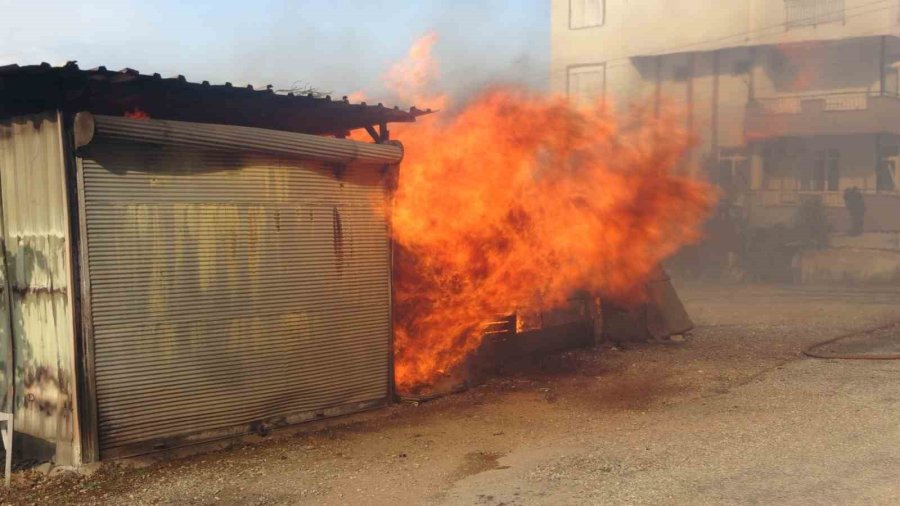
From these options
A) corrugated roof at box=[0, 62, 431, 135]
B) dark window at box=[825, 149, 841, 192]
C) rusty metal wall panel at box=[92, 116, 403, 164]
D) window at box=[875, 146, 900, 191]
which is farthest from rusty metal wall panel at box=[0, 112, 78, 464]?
window at box=[875, 146, 900, 191]

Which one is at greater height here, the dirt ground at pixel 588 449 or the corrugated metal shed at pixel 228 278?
the corrugated metal shed at pixel 228 278

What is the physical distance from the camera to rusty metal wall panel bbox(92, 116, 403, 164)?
23.8 ft

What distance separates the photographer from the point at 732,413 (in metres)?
8.91

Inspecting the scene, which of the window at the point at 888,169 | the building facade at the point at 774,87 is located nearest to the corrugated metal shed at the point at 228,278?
the building facade at the point at 774,87

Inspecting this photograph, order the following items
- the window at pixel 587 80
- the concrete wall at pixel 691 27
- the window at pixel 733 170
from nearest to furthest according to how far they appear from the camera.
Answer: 1. the window at pixel 733 170
2. the concrete wall at pixel 691 27
3. the window at pixel 587 80

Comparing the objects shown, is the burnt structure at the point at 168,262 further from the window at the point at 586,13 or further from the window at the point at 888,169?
the window at the point at 586,13

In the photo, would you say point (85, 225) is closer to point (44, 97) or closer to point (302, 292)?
point (44, 97)

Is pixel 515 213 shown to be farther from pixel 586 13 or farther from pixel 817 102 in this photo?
pixel 586 13

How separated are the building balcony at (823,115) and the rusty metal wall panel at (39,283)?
31.5m

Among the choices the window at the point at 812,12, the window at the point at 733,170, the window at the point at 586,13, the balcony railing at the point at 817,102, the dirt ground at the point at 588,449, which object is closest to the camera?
the dirt ground at the point at 588,449

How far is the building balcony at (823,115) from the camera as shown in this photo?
30.5m

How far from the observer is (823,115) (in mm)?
31078

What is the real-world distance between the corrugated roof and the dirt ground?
3.89 metres

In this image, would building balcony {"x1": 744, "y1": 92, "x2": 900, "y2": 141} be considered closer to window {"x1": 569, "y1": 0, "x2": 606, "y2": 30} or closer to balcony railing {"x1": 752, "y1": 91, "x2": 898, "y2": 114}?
balcony railing {"x1": 752, "y1": 91, "x2": 898, "y2": 114}
